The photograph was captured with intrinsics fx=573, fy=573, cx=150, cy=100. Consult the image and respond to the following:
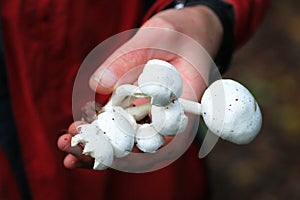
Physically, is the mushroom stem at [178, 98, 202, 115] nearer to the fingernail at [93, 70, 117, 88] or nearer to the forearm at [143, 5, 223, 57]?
the fingernail at [93, 70, 117, 88]

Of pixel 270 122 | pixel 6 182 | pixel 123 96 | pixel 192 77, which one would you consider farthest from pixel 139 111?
pixel 270 122

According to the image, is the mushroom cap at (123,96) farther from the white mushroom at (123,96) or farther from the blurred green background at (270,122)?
the blurred green background at (270,122)

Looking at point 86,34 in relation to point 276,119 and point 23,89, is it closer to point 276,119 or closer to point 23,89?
point 23,89

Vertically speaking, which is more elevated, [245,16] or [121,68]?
[121,68]

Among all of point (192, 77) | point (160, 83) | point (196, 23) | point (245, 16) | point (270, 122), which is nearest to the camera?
point (160, 83)

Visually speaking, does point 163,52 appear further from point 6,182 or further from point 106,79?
point 6,182

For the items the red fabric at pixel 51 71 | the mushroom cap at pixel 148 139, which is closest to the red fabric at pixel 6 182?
the red fabric at pixel 51 71

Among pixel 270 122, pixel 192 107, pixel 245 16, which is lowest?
pixel 270 122
